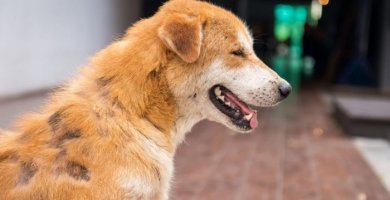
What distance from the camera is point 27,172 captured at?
2.37 meters

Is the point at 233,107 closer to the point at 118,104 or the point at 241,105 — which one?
the point at 241,105

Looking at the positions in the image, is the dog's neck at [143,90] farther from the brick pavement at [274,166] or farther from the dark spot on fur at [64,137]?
the brick pavement at [274,166]

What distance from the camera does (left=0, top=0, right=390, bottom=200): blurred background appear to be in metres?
5.88

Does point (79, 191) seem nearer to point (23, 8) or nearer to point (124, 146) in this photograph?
point (124, 146)

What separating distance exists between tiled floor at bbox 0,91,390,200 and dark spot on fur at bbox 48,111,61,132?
2602 millimetres

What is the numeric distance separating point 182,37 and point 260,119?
25.6 ft

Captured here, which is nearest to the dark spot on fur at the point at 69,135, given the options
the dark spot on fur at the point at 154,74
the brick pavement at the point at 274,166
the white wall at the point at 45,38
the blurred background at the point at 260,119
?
the dark spot on fur at the point at 154,74

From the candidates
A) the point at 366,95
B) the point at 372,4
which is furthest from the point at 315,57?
the point at 366,95

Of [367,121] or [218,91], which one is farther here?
[367,121]

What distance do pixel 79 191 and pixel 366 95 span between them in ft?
37.1

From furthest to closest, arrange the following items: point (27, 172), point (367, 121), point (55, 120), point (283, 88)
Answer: point (367, 121)
point (283, 88)
point (55, 120)
point (27, 172)

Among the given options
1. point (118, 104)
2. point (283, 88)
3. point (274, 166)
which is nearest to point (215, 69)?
point (283, 88)

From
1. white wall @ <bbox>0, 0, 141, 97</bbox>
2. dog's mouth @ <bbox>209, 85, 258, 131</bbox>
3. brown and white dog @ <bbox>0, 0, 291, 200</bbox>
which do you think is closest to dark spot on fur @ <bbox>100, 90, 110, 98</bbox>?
brown and white dog @ <bbox>0, 0, 291, 200</bbox>

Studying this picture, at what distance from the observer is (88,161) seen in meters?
2.40
